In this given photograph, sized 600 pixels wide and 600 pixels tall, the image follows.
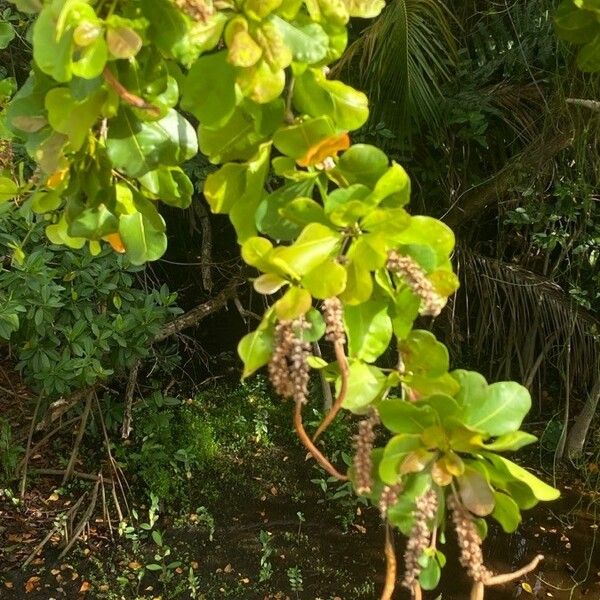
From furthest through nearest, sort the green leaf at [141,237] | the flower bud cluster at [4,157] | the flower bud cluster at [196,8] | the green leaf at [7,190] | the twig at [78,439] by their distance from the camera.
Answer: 1. the twig at [78,439]
2. the flower bud cluster at [4,157]
3. the green leaf at [7,190]
4. the green leaf at [141,237]
5. the flower bud cluster at [196,8]

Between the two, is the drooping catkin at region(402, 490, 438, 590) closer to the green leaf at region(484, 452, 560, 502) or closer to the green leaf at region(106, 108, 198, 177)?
the green leaf at region(484, 452, 560, 502)

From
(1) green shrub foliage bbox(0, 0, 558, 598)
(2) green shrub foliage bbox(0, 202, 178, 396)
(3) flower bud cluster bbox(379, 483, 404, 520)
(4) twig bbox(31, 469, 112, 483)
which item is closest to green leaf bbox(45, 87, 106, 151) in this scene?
(1) green shrub foliage bbox(0, 0, 558, 598)

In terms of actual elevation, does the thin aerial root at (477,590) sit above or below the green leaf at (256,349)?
below

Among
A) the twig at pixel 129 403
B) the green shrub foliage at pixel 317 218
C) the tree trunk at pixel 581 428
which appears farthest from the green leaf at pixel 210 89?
the tree trunk at pixel 581 428

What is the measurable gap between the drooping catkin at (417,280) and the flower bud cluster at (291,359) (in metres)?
0.07

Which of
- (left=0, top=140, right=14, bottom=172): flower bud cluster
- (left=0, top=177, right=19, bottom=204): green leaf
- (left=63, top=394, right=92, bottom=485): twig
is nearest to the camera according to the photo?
(left=0, top=177, right=19, bottom=204): green leaf

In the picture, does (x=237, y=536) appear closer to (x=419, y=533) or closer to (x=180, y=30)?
(x=419, y=533)

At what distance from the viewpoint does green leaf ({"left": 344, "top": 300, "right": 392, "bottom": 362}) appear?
491 millimetres

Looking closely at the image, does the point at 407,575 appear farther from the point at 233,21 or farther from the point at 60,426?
the point at 60,426

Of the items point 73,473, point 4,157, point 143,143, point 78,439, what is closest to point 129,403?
point 78,439

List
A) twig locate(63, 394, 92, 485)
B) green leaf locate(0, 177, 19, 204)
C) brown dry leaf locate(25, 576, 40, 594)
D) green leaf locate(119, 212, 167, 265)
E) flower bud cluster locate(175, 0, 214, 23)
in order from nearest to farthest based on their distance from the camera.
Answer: flower bud cluster locate(175, 0, 214, 23)
green leaf locate(119, 212, 167, 265)
green leaf locate(0, 177, 19, 204)
brown dry leaf locate(25, 576, 40, 594)
twig locate(63, 394, 92, 485)

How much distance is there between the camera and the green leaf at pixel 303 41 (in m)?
0.46

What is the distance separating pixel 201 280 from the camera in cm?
291

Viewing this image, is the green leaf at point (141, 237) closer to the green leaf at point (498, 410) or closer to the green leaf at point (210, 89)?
the green leaf at point (210, 89)
